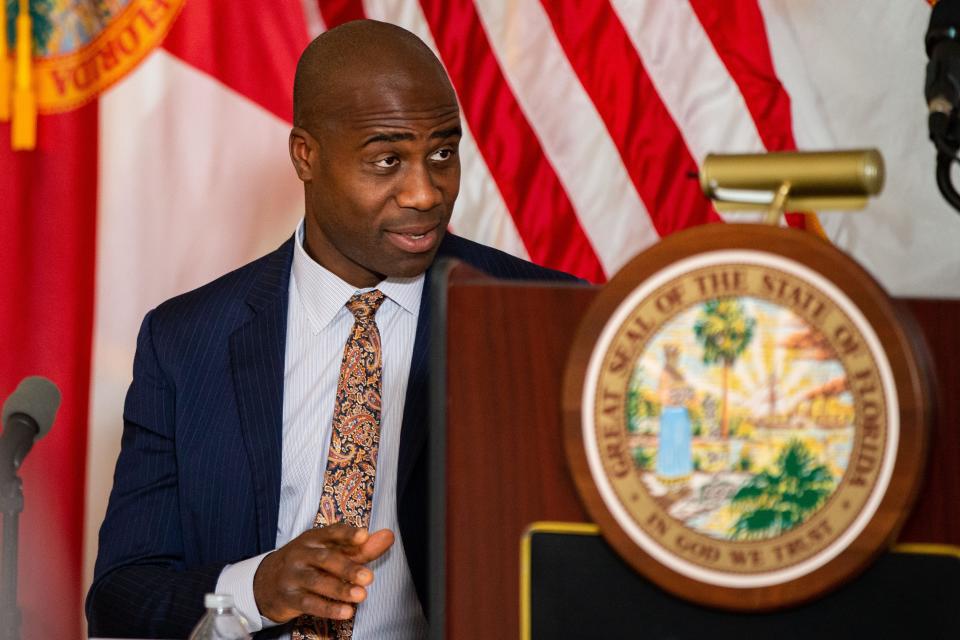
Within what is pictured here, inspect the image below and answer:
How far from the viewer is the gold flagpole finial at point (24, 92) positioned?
2.42 meters

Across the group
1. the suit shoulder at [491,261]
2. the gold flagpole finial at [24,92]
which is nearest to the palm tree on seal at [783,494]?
the suit shoulder at [491,261]

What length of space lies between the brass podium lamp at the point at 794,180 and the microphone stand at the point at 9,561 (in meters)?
0.83

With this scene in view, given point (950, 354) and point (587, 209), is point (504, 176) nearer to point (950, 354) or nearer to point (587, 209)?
point (587, 209)

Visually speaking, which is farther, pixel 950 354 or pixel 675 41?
pixel 675 41

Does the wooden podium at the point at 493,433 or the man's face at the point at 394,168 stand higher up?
the man's face at the point at 394,168

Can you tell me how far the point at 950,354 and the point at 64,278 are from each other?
204 centimetres

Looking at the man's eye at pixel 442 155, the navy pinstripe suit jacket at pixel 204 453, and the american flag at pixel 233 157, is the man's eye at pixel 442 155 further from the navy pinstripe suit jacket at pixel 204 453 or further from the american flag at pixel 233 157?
the american flag at pixel 233 157

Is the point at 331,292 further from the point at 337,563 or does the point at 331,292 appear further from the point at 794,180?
the point at 794,180

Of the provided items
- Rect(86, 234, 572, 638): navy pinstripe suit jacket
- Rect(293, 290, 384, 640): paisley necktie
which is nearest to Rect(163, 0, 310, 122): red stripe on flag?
Rect(86, 234, 572, 638): navy pinstripe suit jacket

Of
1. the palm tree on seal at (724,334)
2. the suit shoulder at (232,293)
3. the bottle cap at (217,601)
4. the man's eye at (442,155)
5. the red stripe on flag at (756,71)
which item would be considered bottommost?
the bottle cap at (217,601)

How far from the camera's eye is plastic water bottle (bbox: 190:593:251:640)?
111 cm

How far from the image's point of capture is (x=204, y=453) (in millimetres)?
1791

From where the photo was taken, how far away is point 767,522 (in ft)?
2.60

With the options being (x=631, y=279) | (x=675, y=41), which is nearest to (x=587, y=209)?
(x=675, y=41)
